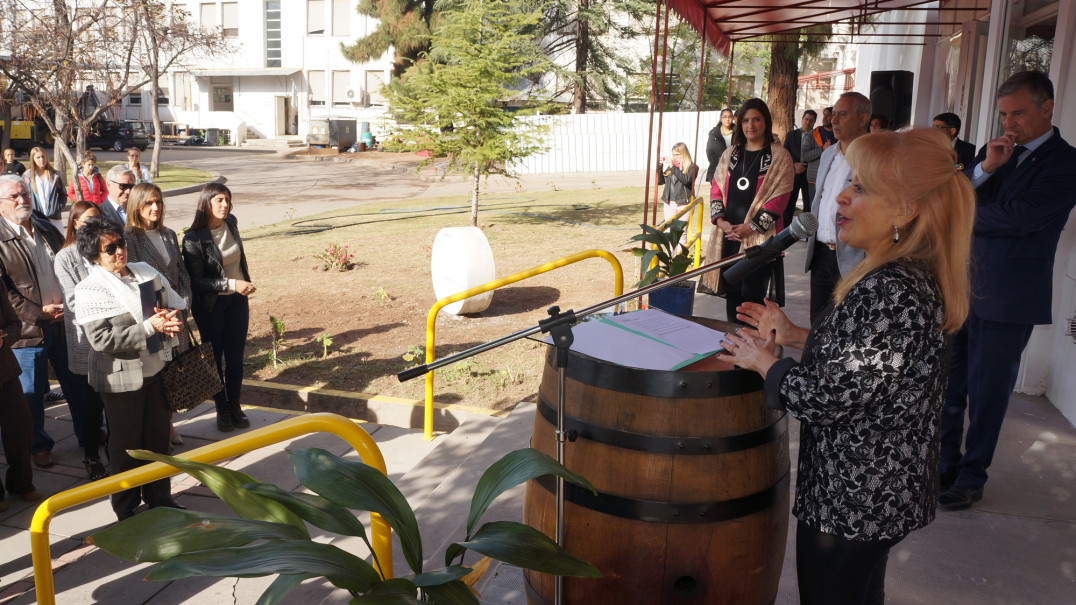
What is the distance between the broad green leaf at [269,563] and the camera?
Answer: 1578 millimetres

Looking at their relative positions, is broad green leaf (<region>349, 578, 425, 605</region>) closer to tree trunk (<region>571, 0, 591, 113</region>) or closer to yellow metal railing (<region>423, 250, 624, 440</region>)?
yellow metal railing (<region>423, 250, 624, 440</region>)

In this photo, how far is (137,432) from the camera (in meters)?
4.25

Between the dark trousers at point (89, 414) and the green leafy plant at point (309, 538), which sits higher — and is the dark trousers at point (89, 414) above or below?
below

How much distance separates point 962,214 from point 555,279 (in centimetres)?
892

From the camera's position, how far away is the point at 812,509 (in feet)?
6.91

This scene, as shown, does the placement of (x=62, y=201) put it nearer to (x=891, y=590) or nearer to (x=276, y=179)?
(x=891, y=590)

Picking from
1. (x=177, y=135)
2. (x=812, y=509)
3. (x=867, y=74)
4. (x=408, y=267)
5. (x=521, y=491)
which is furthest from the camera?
(x=177, y=135)

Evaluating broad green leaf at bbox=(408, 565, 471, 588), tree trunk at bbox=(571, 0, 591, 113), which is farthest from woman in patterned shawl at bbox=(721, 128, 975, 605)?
tree trunk at bbox=(571, 0, 591, 113)

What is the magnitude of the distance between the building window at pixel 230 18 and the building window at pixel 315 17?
4799mm

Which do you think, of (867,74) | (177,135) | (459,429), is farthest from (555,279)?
(177,135)

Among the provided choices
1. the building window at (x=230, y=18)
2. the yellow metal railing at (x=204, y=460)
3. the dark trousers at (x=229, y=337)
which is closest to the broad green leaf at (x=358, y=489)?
the yellow metal railing at (x=204, y=460)

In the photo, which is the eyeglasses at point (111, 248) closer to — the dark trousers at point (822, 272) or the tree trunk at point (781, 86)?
the dark trousers at point (822, 272)

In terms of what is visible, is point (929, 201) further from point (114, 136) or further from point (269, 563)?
point (114, 136)

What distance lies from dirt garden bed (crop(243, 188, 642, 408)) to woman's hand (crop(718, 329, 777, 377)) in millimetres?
4175
